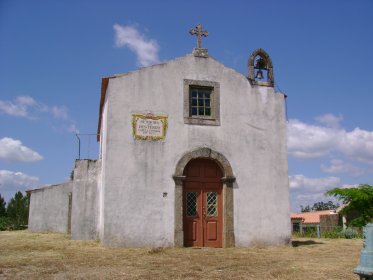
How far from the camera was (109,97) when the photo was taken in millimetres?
12562

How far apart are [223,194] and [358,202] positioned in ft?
47.3

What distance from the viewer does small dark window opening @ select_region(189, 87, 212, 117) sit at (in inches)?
534

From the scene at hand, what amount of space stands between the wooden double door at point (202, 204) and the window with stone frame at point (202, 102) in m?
1.37

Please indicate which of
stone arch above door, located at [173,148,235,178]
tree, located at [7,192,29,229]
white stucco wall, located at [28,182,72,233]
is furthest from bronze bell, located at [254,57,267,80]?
tree, located at [7,192,29,229]

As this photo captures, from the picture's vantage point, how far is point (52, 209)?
2086cm

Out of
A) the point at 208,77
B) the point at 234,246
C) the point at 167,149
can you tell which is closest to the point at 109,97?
the point at 167,149

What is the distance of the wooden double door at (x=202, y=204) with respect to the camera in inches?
505

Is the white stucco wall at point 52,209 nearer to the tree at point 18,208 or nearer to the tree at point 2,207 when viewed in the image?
the tree at point 18,208

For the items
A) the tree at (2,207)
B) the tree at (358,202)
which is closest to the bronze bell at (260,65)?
the tree at (358,202)

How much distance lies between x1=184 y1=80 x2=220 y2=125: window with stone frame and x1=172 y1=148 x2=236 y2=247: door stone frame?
1.04 m

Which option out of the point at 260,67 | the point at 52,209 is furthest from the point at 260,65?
the point at 52,209

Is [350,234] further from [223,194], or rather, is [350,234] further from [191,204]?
[191,204]

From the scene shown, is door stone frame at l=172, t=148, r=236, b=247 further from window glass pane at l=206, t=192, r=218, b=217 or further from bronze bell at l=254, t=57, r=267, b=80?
bronze bell at l=254, t=57, r=267, b=80

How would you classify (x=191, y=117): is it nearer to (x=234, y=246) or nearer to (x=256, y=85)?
(x=256, y=85)
